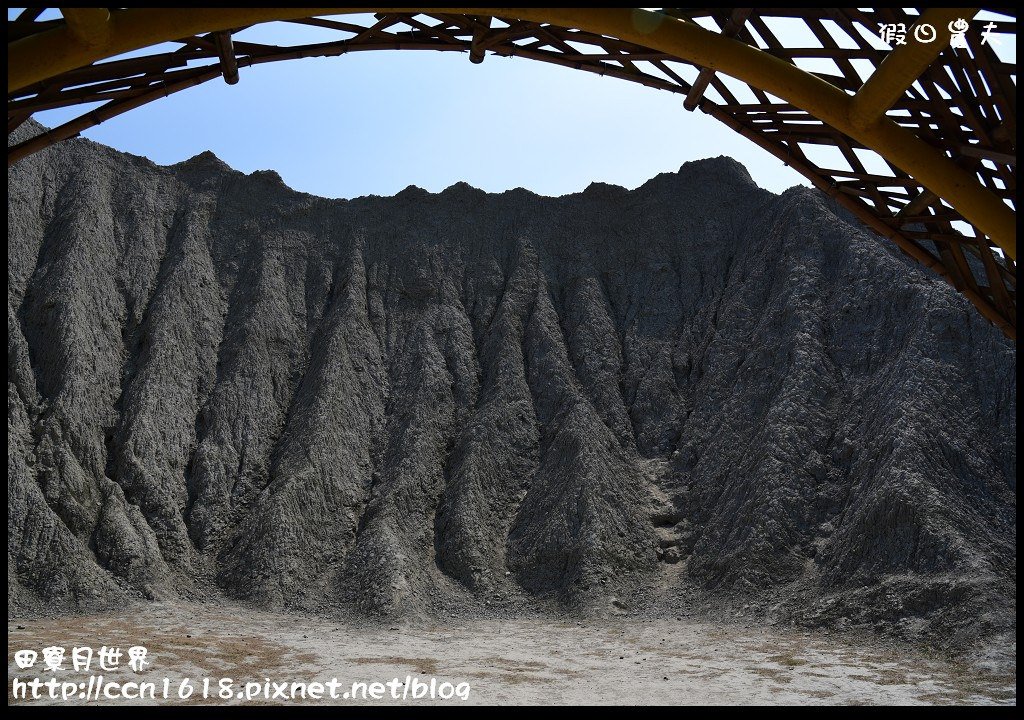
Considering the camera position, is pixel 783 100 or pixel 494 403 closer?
pixel 783 100

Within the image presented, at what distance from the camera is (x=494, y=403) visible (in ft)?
105

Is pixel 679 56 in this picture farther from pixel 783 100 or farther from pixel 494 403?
pixel 494 403

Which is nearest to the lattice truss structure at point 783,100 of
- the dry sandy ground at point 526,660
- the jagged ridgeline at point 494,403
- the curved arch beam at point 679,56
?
the curved arch beam at point 679,56

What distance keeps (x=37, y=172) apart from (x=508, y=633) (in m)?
27.8

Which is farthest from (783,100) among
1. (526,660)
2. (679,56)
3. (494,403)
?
(494,403)

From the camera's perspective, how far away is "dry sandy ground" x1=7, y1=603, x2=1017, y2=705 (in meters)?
15.0

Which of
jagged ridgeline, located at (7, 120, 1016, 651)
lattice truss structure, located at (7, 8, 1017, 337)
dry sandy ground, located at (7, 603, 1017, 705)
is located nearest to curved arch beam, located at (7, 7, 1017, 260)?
lattice truss structure, located at (7, 8, 1017, 337)

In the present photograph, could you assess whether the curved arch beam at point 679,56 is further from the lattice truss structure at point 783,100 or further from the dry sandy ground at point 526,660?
the dry sandy ground at point 526,660

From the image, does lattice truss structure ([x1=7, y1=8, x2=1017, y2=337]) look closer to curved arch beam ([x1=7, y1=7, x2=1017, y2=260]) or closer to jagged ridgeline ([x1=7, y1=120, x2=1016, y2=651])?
curved arch beam ([x1=7, y1=7, x2=1017, y2=260])

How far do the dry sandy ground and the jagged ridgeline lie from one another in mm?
1584

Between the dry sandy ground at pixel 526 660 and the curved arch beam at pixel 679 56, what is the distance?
11.1 meters

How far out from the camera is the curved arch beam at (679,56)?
17.3 feet

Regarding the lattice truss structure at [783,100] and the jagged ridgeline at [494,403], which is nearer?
the lattice truss structure at [783,100]

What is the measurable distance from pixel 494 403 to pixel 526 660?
14386mm
